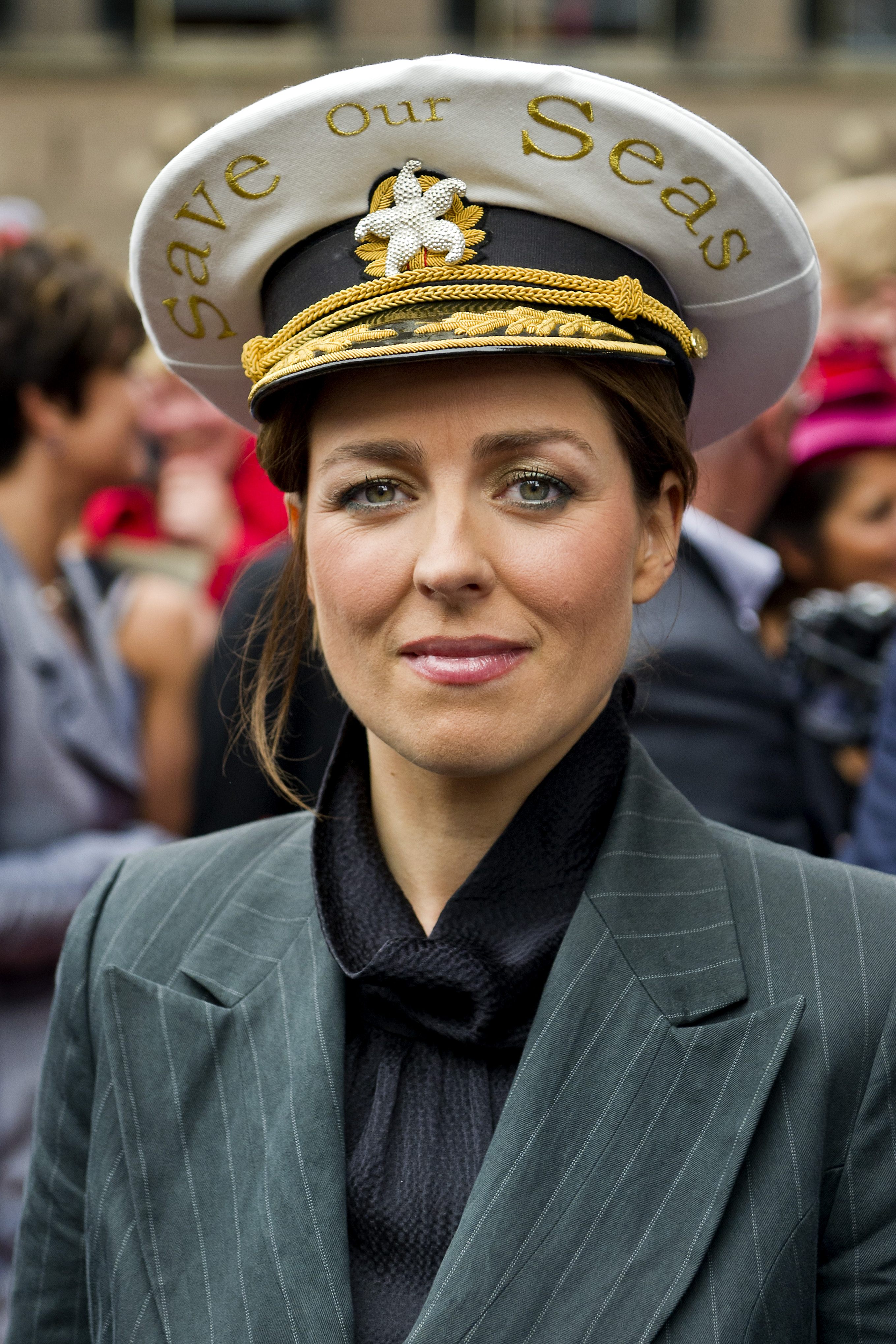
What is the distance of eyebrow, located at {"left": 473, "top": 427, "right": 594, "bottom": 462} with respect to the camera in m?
1.55

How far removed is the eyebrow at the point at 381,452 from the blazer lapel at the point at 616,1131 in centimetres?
50

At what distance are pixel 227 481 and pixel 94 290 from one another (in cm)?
212

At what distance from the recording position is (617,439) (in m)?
1.63

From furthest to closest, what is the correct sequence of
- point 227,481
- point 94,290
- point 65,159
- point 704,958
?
point 65,159 < point 227,481 < point 94,290 < point 704,958

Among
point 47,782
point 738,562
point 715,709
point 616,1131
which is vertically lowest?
point 47,782

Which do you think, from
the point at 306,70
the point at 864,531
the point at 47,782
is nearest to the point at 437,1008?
the point at 47,782

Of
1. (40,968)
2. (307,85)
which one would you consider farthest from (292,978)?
(40,968)

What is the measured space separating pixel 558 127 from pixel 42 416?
2119mm

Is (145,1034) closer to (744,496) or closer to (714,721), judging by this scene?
(714,721)

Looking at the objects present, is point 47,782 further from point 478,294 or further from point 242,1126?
point 478,294

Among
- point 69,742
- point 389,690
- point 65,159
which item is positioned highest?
point 65,159

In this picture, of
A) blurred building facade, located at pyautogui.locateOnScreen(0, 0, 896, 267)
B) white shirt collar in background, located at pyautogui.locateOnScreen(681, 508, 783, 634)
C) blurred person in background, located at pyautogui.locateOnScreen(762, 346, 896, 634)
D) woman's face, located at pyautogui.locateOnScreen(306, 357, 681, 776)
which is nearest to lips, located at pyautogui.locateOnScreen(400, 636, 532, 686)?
woman's face, located at pyautogui.locateOnScreen(306, 357, 681, 776)

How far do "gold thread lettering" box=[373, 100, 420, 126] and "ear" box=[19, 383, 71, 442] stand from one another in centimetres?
199

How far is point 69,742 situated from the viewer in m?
3.20
